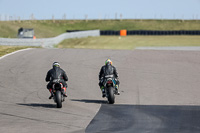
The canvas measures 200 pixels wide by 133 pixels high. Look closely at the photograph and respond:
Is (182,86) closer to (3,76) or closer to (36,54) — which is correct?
(3,76)

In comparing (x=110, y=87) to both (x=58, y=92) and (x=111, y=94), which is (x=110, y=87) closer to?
(x=111, y=94)

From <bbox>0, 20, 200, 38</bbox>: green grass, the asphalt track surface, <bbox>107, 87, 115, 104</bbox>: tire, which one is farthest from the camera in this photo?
<bbox>0, 20, 200, 38</bbox>: green grass

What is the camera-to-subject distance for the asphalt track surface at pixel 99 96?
11289 mm

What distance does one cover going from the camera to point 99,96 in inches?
672

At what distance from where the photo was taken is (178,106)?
14656mm

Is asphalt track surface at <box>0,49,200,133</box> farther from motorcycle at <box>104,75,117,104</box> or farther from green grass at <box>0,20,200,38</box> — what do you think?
green grass at <box>0,20,200,38</box>

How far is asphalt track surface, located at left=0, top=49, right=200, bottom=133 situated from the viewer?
11289 millimetres

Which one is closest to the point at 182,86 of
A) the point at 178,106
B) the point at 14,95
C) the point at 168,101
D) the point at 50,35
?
the point at 168,101

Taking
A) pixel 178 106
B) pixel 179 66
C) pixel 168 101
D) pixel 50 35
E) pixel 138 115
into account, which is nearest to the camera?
pixel 138 115

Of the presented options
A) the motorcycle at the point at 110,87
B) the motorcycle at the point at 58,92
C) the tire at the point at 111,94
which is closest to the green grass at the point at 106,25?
the motorcycle at the point at 110,87

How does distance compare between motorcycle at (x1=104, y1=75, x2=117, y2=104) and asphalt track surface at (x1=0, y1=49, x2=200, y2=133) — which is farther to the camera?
motorcycle at (x1=104, y1=75, x2=117, y2=104)

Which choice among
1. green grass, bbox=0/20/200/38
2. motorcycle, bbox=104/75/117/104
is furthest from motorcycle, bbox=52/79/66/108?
green grass, bbox=0/20/200/38

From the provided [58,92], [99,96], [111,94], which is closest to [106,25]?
[99,96]

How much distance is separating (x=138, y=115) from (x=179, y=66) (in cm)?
1409
